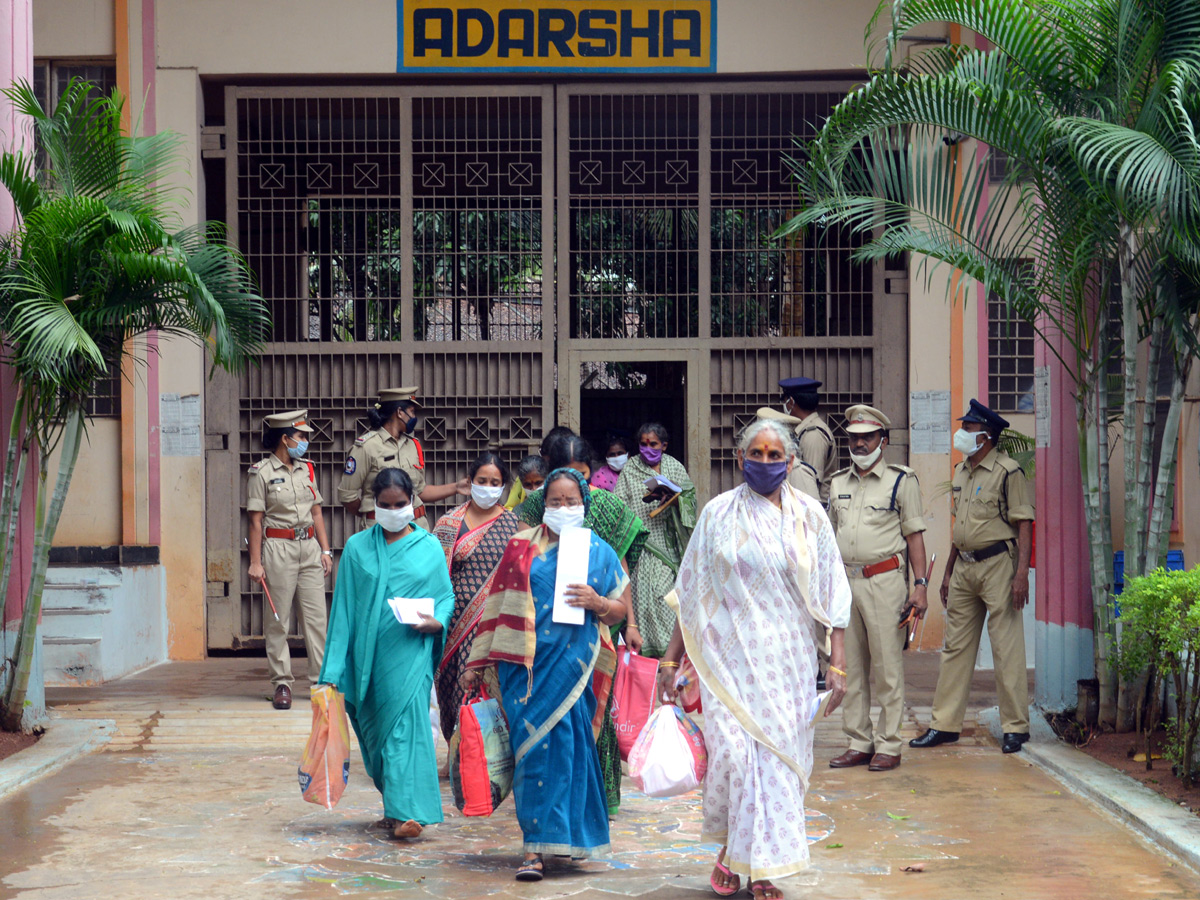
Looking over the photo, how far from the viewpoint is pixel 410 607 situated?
Result: 18.0 feet

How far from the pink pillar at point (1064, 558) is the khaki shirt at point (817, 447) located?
4.39ft

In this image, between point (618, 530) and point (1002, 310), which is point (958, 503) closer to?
point (618, 530)

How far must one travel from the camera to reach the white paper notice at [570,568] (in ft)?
16.4

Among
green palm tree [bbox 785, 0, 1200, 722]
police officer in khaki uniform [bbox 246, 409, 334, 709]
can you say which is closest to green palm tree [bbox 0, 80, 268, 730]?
police officer in khaki uniform [bbox 246, 409, 334, 709]

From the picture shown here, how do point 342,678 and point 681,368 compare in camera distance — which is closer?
point 342,678

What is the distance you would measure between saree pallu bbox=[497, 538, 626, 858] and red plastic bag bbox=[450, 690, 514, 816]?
7 centimetres

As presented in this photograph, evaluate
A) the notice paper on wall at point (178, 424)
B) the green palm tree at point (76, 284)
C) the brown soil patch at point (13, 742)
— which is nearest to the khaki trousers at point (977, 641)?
the green palm tree at point (76, 284)

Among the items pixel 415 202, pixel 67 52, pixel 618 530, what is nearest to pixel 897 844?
pixel 618 530

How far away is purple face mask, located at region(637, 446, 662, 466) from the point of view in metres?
8.15

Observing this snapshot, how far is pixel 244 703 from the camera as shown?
27.3ft

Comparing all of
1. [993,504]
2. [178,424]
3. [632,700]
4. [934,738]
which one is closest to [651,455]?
[993,504]

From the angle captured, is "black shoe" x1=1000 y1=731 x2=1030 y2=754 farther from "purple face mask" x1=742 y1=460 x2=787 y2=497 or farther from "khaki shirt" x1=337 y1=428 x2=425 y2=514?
"khaki shirt" x1=337 y1=428 x2=425 y2=514

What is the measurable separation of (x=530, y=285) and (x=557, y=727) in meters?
6.38

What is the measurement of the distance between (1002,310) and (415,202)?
4.86 m
